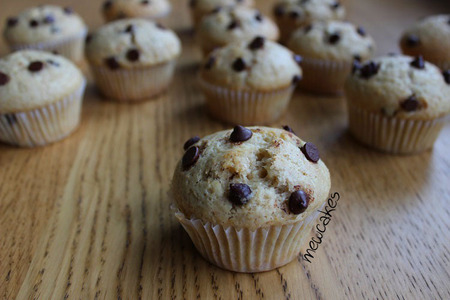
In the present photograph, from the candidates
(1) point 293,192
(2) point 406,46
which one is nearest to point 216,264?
(1) point 293,192

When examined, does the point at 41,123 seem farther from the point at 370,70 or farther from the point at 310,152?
the point at 370,70

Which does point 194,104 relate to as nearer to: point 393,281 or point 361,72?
point 361,72

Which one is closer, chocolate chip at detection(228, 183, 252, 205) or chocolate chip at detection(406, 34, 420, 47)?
chocolate chip at detection(228, 183, 252, 205)

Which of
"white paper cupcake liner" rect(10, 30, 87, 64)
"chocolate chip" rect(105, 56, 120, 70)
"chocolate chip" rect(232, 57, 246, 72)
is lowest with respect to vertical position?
"white paper cupcake liner" rect(10, 30, 87, 64)

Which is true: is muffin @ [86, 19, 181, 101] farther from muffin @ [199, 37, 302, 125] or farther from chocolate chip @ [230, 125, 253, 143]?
chocolate chip @ [230, 125, 253, 143]

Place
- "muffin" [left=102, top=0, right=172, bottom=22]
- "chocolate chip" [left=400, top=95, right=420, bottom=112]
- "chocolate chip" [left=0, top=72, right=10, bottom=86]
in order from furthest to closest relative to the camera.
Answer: "muffin" [left=102, top=0, right=172, bottom=22] → "chocolate chip" [left=0, top=72, right=10, bottom=86] → "chocolate chip" [left=400, top=95, right=420, bottom=112]

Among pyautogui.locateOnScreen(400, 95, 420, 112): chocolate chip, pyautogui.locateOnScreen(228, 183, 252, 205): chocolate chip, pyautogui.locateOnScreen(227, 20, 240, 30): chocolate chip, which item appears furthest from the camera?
pyautogui.locateOnScreen(227, 20, 240, 30): chocolate chip

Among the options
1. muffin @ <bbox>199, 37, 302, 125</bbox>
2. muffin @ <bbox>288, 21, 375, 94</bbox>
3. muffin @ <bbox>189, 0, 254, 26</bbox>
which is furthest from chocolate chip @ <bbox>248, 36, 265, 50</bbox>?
muffin @ <bbox>189, 0, 254, 26</bbox>
